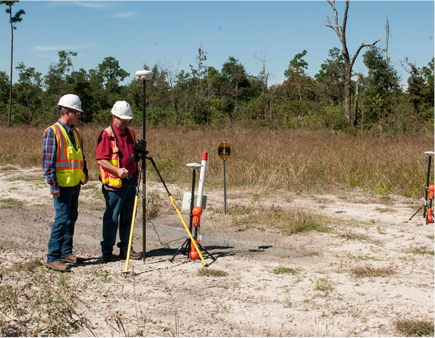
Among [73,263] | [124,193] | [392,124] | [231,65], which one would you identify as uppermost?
[231,65]

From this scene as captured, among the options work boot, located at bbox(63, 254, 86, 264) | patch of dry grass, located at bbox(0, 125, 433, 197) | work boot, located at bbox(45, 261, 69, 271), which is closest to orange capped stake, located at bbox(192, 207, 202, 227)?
work boot, located at bbox(63, 254, 86, 264)

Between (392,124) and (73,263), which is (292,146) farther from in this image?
(392,124)

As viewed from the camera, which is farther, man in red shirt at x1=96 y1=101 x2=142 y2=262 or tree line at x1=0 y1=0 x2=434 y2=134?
tree line at x1=0 y1=0 x2=434 y2=134

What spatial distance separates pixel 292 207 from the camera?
8.26 m

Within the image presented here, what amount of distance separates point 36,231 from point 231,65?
51329mm

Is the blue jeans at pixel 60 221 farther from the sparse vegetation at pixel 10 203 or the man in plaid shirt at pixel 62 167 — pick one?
the sparse vegetation at pixel 10 203

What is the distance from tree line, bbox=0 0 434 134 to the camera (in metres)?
23.5

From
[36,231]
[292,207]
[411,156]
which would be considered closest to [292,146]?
[411,156]

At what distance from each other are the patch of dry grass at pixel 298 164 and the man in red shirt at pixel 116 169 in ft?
15.9

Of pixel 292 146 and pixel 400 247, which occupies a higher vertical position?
pixel 292 146

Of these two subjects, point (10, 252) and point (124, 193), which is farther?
point (10, 252)

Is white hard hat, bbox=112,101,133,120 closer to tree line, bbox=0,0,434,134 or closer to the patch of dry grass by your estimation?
the patch of dry grass

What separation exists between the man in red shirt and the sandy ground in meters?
0.50

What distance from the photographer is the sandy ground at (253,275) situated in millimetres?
3604
